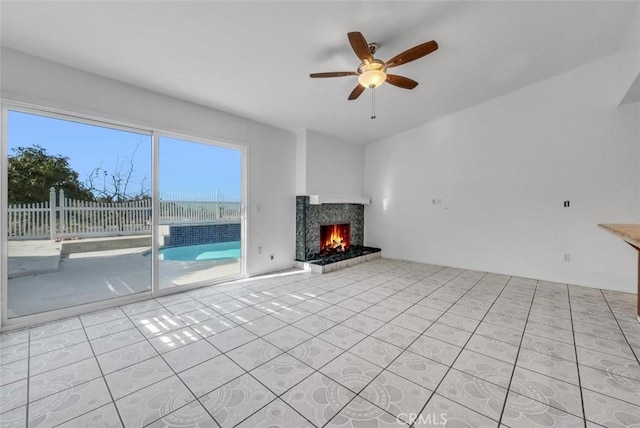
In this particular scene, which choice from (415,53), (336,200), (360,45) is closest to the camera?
(360,45)

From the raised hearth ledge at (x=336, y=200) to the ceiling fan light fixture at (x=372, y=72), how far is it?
97.8 inches

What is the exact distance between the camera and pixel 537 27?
9.23ft

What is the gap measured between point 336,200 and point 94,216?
148 inches

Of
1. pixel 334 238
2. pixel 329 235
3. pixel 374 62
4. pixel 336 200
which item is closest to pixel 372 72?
pixel 374 62

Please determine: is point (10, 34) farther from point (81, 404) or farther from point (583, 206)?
point (583, 206)

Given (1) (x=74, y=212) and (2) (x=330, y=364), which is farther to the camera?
(1) (x=74, y=212)

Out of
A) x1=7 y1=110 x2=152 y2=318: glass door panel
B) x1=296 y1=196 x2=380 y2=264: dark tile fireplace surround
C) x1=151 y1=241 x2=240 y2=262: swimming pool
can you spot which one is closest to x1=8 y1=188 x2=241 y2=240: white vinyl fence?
x1=7 y1=110 x2=152 y2=318: glass door panel

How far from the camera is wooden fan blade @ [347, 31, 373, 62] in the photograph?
6.75 ft

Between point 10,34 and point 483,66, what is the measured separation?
5.07 metres

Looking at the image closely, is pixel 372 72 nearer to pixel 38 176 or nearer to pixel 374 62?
pixel 374 62

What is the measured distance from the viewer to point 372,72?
2553 millimetres

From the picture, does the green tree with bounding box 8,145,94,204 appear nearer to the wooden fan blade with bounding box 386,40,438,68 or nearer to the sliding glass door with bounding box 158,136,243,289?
the sliding glass door with bounding box 158,136,243,289

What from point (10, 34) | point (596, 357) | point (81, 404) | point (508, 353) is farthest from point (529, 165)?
point (10, 34)

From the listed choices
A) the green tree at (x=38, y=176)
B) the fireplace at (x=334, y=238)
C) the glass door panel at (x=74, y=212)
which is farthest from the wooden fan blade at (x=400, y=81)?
the green tree at (x=38, y=176)
